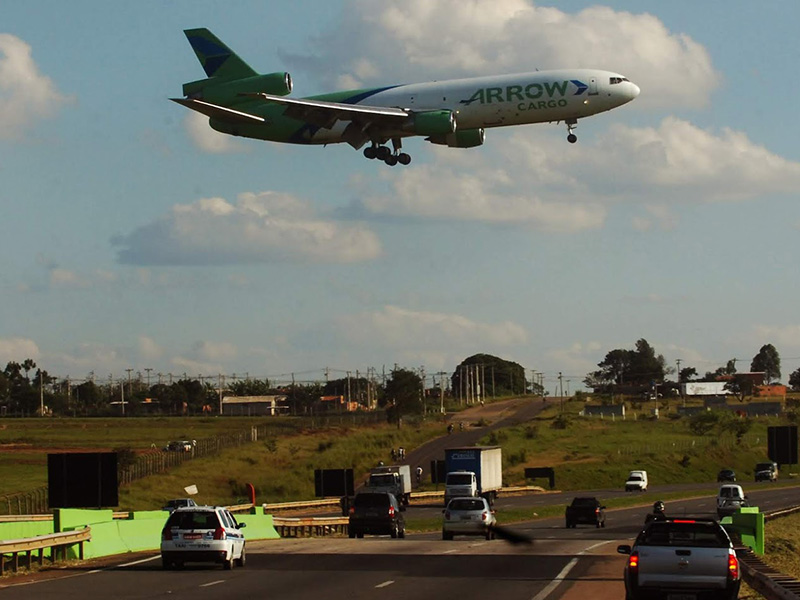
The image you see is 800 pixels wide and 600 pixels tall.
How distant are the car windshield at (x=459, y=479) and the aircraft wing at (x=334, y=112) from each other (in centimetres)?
2223

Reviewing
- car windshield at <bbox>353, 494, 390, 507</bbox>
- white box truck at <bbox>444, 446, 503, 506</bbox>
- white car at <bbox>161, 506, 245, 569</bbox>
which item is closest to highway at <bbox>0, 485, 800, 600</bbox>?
white car at <bbox>161, 506, 245, 569</bbox>

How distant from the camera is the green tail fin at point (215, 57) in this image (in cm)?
6272

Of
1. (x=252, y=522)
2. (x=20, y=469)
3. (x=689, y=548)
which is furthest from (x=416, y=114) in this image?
(x=20, y=469)

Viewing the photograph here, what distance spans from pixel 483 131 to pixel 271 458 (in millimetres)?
45555

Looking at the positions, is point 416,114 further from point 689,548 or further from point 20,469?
point 20,469

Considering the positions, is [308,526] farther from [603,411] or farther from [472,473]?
[603,411]

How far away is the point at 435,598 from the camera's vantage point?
2042 cm

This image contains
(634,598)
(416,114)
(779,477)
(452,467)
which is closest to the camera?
(634,598)

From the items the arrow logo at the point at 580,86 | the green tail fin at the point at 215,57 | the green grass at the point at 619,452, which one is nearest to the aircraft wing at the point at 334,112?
the arrow logo at the point at 580,86

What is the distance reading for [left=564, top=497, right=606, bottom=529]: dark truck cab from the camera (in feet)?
167

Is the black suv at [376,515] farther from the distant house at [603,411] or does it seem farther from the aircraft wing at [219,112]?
the distant house at [603,411]

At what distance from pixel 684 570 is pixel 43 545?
14.1 m

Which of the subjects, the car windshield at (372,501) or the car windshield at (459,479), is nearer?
the car windshield at (372,501)

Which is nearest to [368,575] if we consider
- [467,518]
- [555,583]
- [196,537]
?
[196,537]
